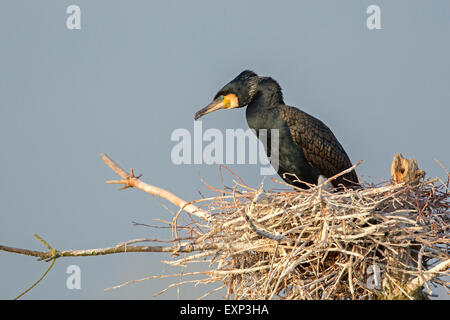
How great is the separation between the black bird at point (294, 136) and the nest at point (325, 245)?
66.8 inches

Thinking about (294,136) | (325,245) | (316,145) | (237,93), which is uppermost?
(237,93)

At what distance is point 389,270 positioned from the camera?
6.04 m

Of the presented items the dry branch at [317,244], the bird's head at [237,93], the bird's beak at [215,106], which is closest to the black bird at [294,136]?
the bird's head at [237,93]

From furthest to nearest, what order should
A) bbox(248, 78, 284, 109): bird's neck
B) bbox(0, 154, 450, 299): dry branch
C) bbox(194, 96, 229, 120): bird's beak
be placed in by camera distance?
bbox(194, 96, 229, 120): bird's beak < bbox(248, 78, 284, 109): bird's neck < bbox(0, 154, 450, 299): dry branch

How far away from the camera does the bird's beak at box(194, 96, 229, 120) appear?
8664 mm

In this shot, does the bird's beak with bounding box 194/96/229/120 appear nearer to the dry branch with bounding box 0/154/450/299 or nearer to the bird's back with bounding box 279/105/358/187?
the bird's back with bounding box 279/105/358/187

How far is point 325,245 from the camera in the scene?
591 cm

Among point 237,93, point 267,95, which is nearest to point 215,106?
point 237,93

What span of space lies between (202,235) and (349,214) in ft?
4.67

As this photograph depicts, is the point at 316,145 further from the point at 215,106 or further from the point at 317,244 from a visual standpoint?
the point at 317,244

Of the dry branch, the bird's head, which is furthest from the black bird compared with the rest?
the dry branch

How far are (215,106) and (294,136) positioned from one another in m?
1.22

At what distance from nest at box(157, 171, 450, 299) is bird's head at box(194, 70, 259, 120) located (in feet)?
7.26
